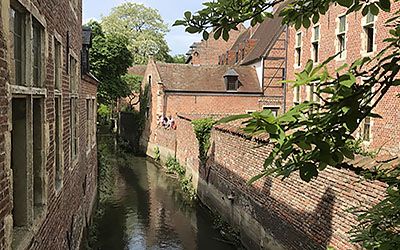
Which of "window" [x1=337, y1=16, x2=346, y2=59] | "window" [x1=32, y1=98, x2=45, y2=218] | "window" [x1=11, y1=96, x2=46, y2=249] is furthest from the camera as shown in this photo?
"window" [x1=337, y1=16, x2=346, y2=59]

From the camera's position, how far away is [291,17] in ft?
7.78

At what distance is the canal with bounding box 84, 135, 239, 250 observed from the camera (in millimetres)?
11961

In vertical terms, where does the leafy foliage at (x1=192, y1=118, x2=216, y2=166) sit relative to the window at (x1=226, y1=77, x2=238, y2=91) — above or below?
below

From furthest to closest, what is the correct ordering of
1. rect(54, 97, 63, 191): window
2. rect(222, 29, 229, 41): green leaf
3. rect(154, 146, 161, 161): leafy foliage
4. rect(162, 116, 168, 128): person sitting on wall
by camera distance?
rect(154, 146, 161, 161): leafy foliage
rect(162, 116, 168, 128): person sitting on wall
rect(54, 97, 63, 191): window
rect(222, 29, 229, 41): green leaf

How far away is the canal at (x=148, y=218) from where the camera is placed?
39.2ft

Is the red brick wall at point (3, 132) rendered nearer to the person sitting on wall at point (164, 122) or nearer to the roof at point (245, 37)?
the person sitting on wall at point (164, 122)

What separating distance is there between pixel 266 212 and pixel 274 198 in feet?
1.92

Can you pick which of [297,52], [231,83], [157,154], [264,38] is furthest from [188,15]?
[264,38]

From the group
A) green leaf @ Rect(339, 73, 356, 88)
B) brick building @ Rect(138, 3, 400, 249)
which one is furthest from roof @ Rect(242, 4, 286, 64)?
green leaf @ Rect(339, 73, 356, 88)

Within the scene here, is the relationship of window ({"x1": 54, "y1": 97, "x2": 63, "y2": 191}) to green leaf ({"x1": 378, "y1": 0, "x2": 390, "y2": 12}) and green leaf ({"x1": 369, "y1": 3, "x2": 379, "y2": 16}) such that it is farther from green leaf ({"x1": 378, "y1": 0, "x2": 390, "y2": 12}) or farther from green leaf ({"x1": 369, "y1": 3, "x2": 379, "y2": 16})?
green leaf ({"x1": 378, "y1": 0, "x2": 390, "y2": 12})

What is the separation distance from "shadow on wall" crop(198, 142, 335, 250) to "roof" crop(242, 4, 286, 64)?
13.3 metres

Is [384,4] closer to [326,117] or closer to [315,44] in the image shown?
[326,117]

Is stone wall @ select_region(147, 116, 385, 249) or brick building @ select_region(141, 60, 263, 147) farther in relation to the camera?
brick building @ select_region(141, 60, 263, 147)

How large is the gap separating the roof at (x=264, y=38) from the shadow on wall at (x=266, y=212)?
1334cm
